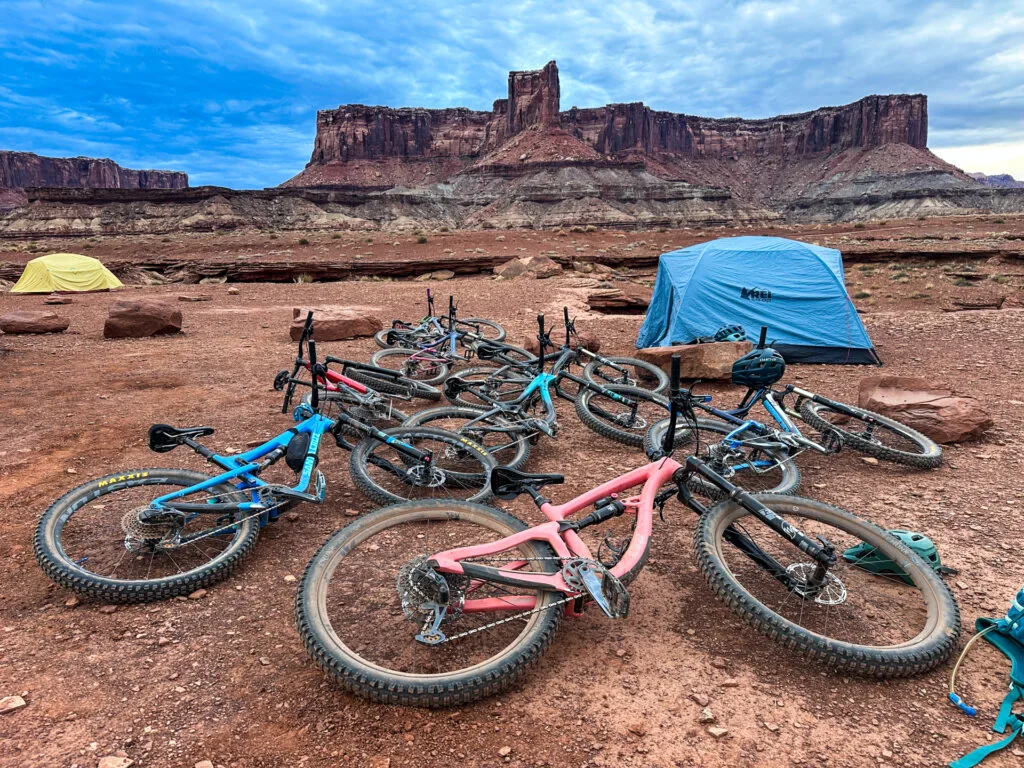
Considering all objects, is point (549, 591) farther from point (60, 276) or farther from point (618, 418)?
point (60, 276)

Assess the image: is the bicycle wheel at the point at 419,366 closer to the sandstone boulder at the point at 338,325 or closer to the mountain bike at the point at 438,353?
the mountain bike at the point at 438,353

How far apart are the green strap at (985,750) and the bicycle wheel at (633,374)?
5.16 m

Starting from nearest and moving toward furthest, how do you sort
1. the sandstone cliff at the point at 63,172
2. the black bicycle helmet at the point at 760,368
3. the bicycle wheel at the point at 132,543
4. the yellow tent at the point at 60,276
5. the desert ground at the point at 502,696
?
the desert ground at the point at 502,696 → the bicycle wheel at the point at 132,543 → the black bicycle helmet at the point at 760,368 → the yellow tent at the point at 60,276 → the sandstone cliff at the point at 63,172

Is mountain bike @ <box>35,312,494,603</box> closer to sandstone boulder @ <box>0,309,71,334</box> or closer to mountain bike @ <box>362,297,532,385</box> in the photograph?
mountain bike @ <box>362,297,532,385</box>

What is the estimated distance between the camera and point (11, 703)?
276 centimetres

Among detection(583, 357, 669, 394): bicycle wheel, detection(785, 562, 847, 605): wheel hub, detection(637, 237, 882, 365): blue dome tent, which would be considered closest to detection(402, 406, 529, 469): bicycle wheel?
detection(583, 357, 669, 394): bicycle wheel

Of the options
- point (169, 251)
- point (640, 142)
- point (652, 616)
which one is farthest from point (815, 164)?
point (652, 616)

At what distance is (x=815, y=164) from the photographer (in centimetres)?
13925

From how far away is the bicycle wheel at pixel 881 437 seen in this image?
5.72 m

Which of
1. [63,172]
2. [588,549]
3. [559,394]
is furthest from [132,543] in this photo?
[63,172]

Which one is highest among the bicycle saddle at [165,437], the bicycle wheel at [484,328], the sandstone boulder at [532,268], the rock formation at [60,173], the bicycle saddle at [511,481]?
the rock formation at [60,173]

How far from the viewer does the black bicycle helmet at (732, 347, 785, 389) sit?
197 inches

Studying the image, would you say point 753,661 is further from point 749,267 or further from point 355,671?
point 749,267

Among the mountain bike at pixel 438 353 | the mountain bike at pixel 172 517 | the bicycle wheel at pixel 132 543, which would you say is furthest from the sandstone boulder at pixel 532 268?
the bicycle wheel at pixel 132 543
